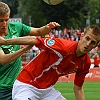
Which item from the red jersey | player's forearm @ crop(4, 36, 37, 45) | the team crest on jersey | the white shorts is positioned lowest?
the white shorts

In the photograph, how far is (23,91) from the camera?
755 centimetres

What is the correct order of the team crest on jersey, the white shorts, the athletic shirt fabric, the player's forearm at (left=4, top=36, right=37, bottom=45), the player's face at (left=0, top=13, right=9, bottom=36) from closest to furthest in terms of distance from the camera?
the player's forearm at (left=4, top=36, right=37, bottom=45) < the team crest on jersey < the white shorts < the player's face at (left=0, top=13, right=9, bottom=36) < the athletic shirt fabric

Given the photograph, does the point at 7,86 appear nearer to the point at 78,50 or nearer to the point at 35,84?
the point at 35,84

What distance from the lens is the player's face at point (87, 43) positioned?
733 cm

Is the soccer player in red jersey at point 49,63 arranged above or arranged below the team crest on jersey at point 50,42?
below

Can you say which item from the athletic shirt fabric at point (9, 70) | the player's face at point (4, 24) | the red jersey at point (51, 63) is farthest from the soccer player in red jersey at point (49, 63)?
the player's face at point (4, 24)

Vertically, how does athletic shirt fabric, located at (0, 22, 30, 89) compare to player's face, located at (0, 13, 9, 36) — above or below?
below

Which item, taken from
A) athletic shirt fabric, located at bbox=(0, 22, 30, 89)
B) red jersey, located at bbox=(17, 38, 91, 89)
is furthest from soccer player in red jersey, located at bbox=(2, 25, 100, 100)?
athletic shirt fabric, located at bbox=(0, 22, 30, 89)

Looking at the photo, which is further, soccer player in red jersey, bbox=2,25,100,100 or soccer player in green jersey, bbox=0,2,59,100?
soccer player in green jersey, bbox=0,2,59,100

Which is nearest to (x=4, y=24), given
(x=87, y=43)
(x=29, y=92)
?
(x=29, y=92)

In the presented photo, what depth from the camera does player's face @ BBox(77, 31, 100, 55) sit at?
7.33 metres

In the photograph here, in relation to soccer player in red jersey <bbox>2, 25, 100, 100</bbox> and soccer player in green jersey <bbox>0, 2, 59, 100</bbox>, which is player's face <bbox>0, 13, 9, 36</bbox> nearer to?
soccer player in green jersey <bbox>0, 2, 59, 100</bbox>

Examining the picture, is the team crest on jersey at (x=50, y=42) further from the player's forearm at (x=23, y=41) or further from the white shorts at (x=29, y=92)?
the white shorts at (x=29, y=92)

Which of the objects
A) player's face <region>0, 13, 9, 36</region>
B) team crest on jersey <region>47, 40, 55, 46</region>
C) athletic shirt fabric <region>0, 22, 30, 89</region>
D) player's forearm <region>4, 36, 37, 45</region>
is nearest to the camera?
player's forearm <region>4, 36, 37, 45</region>
